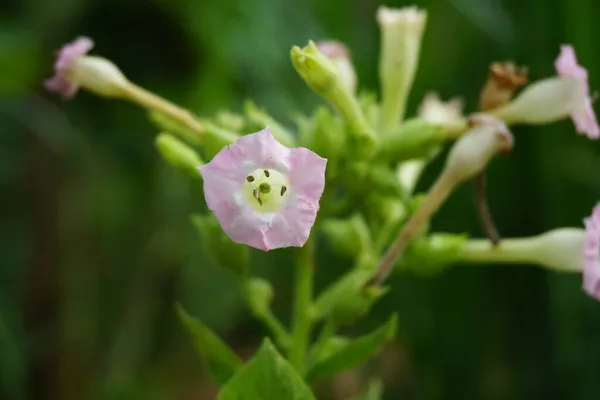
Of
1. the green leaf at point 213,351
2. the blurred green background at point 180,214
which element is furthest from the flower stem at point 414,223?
the blurred green background at point 180,214

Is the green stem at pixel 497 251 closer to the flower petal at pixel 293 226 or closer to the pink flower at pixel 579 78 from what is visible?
the pink flower at pixel 579 78

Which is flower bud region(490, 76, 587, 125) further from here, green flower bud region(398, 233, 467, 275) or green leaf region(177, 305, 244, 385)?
green leaf region(177, 305, 244, 385)

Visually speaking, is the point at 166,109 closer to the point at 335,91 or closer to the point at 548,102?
the point at 335,91

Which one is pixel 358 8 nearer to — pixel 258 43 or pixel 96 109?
pixel 258 43

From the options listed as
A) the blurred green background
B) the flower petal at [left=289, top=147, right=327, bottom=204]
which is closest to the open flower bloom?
the flower petal at [left=289, top=147, right=327, bottom=204]

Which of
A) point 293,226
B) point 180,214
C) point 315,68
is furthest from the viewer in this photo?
point 180,214

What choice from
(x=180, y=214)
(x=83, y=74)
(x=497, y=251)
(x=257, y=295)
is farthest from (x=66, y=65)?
(x=180, y=214)

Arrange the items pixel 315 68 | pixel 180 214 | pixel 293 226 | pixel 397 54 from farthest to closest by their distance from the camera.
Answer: pixel 180 214 → pixel 397 54 → pixel 315 68 → pixel 293 226
